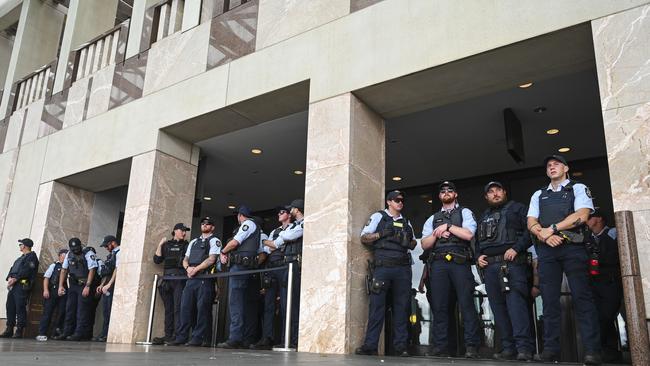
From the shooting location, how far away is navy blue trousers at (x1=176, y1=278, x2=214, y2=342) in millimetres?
7363

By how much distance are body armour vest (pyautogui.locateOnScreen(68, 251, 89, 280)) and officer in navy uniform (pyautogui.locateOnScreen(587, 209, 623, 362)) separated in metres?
8.04

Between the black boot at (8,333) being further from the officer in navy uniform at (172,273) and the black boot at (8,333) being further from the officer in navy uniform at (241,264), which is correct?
the officer in navy uniform at (241,264)

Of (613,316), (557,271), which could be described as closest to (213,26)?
(557,271)

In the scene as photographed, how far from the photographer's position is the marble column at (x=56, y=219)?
34.7 ft

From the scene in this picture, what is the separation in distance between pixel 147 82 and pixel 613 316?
7953 mm

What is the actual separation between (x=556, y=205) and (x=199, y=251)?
489 cm

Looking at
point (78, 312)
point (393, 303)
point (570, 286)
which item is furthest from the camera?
point (78, 312)

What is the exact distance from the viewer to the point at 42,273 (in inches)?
408

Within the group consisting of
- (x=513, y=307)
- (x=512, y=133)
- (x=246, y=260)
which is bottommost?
(x=513, y=307)

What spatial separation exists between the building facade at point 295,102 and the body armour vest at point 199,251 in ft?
3.77

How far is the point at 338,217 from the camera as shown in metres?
6.28

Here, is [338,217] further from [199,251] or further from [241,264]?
[199,251]

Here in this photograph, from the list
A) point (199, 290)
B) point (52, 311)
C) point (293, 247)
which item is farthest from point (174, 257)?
point (52, 311)

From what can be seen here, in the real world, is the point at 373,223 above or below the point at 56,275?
above
